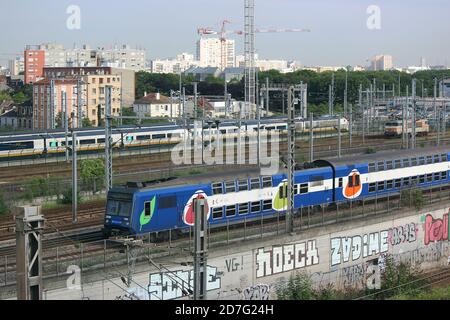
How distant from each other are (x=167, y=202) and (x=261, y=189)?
3.73 meters

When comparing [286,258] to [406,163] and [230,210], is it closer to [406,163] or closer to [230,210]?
[230,210]

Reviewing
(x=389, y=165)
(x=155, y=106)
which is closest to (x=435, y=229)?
(x=389, y=165)

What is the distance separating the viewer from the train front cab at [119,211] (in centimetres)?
1931

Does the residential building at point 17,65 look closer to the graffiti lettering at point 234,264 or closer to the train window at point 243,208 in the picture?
the train window at point 243,208

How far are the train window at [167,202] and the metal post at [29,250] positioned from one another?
29.3ft

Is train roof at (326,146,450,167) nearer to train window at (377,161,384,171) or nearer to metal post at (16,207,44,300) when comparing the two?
train window at (377,161,384,171)

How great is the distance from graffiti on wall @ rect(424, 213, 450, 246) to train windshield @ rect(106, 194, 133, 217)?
1065cm

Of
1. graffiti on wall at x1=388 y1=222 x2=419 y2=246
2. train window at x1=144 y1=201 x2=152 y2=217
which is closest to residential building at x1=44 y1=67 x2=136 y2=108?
graffiti on wall at x1=388 y1=222 x2=419 y2=246

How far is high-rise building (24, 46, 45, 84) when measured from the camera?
4422 inches

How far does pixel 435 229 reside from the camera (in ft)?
84.4

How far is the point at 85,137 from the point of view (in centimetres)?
4191

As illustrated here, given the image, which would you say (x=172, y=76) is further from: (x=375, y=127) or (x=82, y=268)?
(x=82, y=268)

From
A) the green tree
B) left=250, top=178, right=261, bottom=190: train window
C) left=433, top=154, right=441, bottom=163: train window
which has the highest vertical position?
left=433, top=154, right=441, bottom=163: train window
